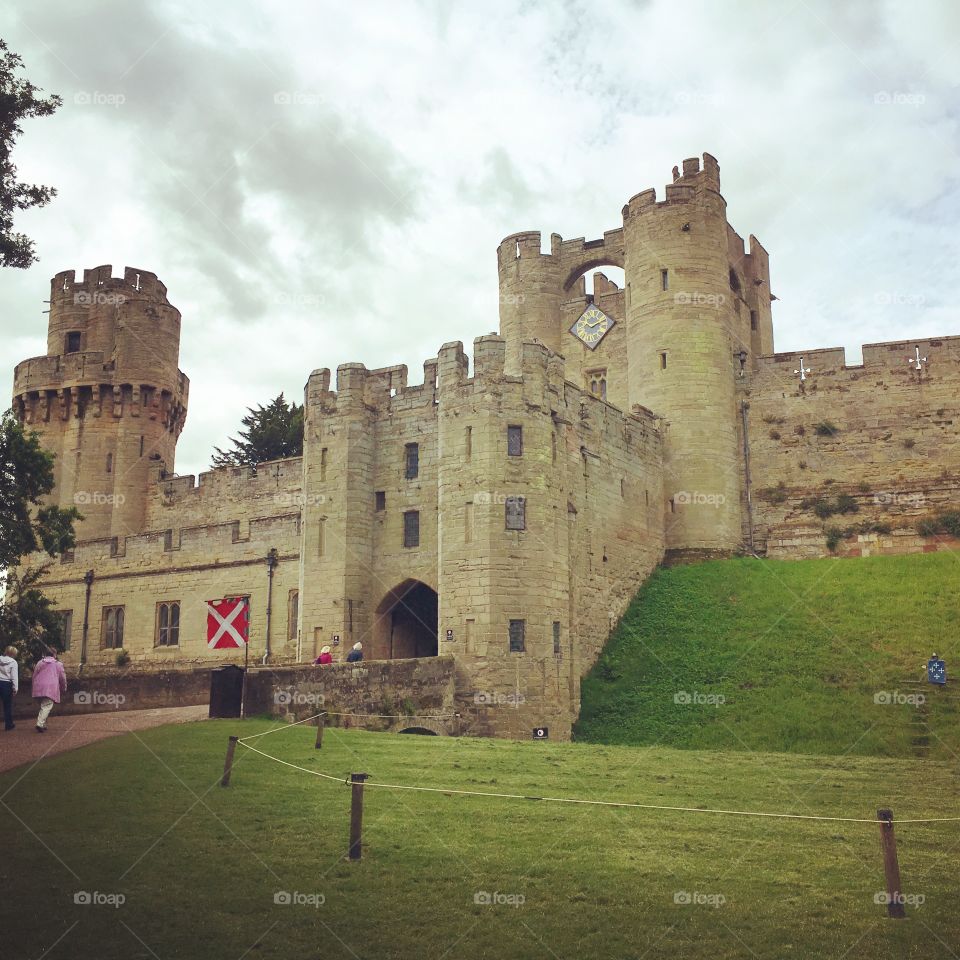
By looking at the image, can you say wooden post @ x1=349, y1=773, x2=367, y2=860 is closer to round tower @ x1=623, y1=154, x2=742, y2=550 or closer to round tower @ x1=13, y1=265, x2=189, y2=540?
round tower @ x1=623, y1=154, x2=742, y2=550

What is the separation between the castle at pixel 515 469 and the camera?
3019 cm

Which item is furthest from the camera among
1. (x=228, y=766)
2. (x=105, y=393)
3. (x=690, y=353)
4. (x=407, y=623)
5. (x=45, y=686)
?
(x=105, y=393)

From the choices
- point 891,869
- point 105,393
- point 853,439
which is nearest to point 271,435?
point 105,393

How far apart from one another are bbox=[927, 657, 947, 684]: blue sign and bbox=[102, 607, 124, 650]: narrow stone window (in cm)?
2936

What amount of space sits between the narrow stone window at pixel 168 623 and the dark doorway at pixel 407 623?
35.5 ft

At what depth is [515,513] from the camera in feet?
98.2

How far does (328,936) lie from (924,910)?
20.0 feet

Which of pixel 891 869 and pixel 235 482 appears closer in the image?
pixel 891 869

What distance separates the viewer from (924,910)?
11.7 meters

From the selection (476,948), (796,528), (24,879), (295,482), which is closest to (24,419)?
(295,482)

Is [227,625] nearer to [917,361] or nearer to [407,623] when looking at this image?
[407,623]

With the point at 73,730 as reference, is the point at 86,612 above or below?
above

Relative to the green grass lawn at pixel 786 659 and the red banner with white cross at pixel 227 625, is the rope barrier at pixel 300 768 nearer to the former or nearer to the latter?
the red banner with white cross at pixel 227 625

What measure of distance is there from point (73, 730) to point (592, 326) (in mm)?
28777
